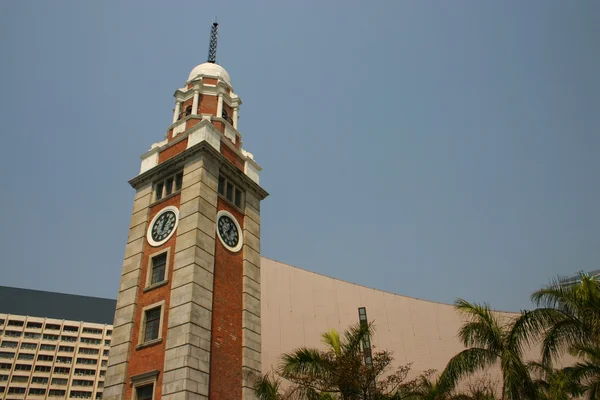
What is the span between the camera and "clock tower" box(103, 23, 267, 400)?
711 inches

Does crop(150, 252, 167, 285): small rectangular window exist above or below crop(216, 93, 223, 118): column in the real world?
below

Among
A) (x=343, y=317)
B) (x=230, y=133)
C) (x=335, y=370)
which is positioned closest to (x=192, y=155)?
(x=230, y=133)

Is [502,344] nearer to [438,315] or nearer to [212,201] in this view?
[212,201]

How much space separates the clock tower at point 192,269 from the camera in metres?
18.0

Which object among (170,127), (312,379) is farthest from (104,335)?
(312,379)

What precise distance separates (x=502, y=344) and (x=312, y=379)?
16.7ft

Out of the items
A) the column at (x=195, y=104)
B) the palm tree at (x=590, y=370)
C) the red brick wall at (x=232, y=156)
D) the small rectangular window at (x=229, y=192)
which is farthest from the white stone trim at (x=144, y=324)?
the palm tree at (x=590, y=370)

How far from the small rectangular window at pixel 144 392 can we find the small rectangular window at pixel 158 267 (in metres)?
3.93

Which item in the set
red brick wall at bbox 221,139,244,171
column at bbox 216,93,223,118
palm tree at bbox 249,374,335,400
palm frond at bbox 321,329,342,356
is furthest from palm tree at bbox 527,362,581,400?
column at bbox 216,93,223,118

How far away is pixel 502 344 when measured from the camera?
1420 cm

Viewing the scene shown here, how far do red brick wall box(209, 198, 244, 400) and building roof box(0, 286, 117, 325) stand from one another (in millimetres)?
77378

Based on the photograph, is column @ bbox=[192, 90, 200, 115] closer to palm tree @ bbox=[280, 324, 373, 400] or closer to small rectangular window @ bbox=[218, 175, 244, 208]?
small rectangular window @ bbox=[218, 175, 244, 208]

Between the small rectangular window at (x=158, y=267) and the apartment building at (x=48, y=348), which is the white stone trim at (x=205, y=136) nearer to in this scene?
the small rectangular window at (x=158, y=267)

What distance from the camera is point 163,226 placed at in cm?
2191
